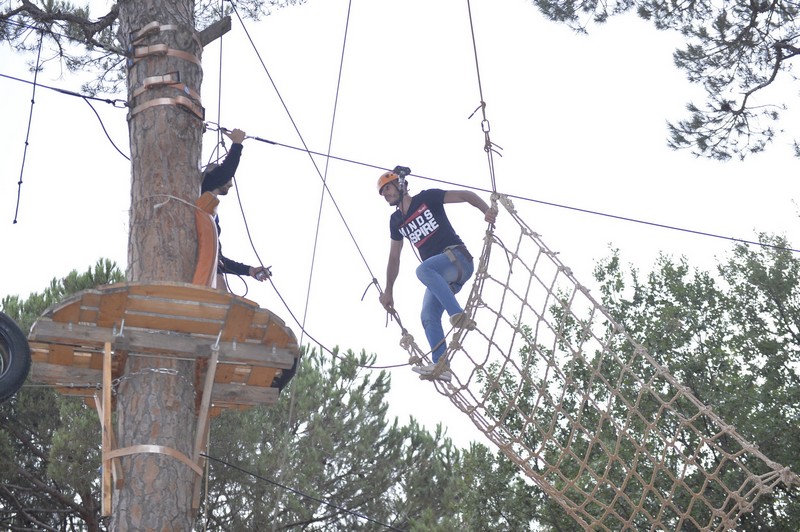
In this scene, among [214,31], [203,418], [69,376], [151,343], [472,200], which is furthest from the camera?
[472,200]

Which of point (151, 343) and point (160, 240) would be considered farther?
point (160, 240)

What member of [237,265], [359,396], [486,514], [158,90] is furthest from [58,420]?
[158,90]

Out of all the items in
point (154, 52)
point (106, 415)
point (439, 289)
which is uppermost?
point (154, 52)

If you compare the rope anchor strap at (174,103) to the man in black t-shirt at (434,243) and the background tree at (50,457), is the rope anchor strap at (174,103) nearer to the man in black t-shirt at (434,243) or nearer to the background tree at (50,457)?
the man in black t-shirt at (434,243)

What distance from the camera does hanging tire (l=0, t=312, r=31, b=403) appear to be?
3.39m

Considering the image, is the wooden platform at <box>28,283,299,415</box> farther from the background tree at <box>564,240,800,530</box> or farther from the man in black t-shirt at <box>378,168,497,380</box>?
the background tree at <box>564,240,800,530</box>

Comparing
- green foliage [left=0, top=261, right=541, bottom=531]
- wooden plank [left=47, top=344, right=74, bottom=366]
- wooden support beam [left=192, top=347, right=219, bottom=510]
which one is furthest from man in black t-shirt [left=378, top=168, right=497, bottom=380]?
green foliage [left=0, top=261, right=541, bottom=531]

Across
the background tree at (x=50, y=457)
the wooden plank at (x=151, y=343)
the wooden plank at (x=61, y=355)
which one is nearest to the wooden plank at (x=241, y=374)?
the wooden plank at (x=151, y=343)

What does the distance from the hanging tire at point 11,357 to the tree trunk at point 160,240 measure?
1.17ft

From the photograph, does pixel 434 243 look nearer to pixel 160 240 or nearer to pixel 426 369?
pixel 426 369

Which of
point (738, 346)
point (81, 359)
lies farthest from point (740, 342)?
point (81, 359)

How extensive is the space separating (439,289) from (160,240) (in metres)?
1.38

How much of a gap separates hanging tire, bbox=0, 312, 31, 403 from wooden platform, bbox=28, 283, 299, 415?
58 mm

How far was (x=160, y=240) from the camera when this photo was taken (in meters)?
3.80
